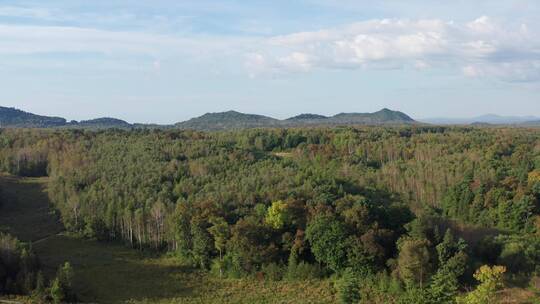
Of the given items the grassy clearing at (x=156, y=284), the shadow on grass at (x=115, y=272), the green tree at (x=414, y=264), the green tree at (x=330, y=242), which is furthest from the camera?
the green tree at (x=330, y=242)

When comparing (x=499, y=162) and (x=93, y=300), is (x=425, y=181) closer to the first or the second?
(x=499, y=162)

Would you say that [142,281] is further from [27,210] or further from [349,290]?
[27,210]

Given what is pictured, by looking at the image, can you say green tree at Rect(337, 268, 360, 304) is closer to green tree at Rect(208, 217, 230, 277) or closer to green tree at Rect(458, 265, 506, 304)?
green tree at Rect(458, 265, 506, 304)

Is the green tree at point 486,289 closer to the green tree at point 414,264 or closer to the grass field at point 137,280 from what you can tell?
the green tree at point 414,264

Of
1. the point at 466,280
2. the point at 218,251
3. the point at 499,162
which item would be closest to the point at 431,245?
the point at 466,280

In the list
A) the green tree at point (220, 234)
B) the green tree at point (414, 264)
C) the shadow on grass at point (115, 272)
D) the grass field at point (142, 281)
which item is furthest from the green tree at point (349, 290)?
the shadow on grass at point (115, 272)

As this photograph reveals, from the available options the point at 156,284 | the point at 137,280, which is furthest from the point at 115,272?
the point at 156,284

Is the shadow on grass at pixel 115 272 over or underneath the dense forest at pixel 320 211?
underneath
